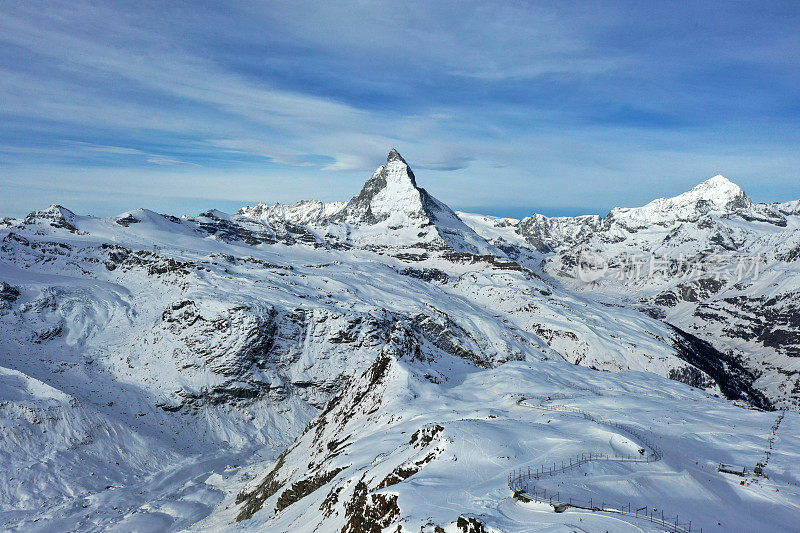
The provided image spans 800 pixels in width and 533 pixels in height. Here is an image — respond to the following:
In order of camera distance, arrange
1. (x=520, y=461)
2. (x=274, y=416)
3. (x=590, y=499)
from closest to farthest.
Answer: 1. (x=590, y=499)
2. (x=520, y=461)
3. (x=274, y=416)

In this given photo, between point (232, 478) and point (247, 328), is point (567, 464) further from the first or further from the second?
point (247, 328)

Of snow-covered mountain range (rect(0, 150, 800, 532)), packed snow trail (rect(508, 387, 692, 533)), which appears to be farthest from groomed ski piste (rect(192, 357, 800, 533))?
packed snow trail (rect(508, 387, 692, 533))

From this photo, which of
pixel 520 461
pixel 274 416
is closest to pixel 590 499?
pixel 520 461

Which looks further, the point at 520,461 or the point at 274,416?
the point at 274,416

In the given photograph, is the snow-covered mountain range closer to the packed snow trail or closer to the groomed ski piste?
the groomed ski piste

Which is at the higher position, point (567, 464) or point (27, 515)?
point (567, 464)

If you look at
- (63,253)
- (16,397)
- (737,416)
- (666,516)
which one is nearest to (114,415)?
(16,397)

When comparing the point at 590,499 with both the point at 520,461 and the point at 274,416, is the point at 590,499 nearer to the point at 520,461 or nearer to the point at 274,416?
the point at 520,461

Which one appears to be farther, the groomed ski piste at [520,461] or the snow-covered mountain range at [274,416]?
the snow-covered mountain range at [274,416]

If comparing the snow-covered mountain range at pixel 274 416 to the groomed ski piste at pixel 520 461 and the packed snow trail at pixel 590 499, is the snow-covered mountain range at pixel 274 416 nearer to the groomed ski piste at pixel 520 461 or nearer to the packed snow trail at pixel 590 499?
the groomed ski piste at pixel 520 461

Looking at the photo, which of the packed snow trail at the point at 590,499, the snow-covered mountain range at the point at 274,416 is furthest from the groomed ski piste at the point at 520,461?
the packed snow trail at the point at 590,499

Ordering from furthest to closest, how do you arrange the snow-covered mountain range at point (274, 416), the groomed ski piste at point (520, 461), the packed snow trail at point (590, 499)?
1. the snow-covered mountain range at point (274, 416)
2. the groomed ski piste at point (520, 461)
3. the packed snow trail at point (590, 499)
